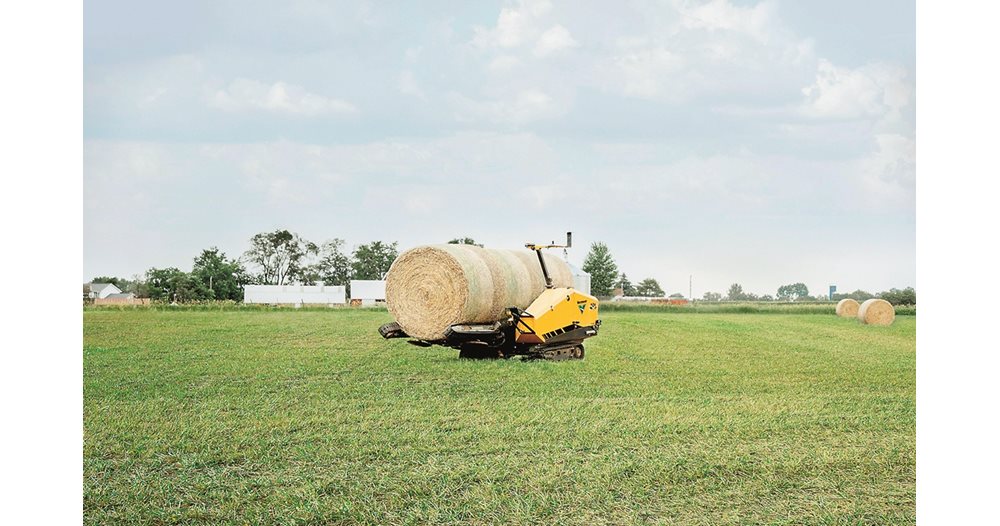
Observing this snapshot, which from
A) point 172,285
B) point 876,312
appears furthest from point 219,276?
point 876,312

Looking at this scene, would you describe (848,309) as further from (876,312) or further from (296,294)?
(296,294)

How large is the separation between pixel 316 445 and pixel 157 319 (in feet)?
23.7

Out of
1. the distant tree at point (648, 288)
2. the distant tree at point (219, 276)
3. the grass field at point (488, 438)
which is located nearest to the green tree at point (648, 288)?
the distant tree at point (648, 288)

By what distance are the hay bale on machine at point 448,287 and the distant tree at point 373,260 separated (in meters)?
0.13

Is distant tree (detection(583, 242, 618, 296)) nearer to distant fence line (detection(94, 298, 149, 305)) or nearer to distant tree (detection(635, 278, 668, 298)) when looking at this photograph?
distant tree (detection(635, 278, 668, 298))

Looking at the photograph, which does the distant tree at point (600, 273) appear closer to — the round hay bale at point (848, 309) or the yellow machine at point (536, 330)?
the yellow machine at point (536, 330)

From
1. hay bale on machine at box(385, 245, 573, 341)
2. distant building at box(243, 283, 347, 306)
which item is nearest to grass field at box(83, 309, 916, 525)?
hay bale on machine at box(385, 245, 573, 341)

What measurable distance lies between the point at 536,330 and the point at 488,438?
3.36m

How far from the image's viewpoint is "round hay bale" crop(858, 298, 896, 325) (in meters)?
14.1

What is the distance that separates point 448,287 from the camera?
7793 mm

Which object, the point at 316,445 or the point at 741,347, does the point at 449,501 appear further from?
the point at 741,347

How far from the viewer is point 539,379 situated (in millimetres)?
7148
